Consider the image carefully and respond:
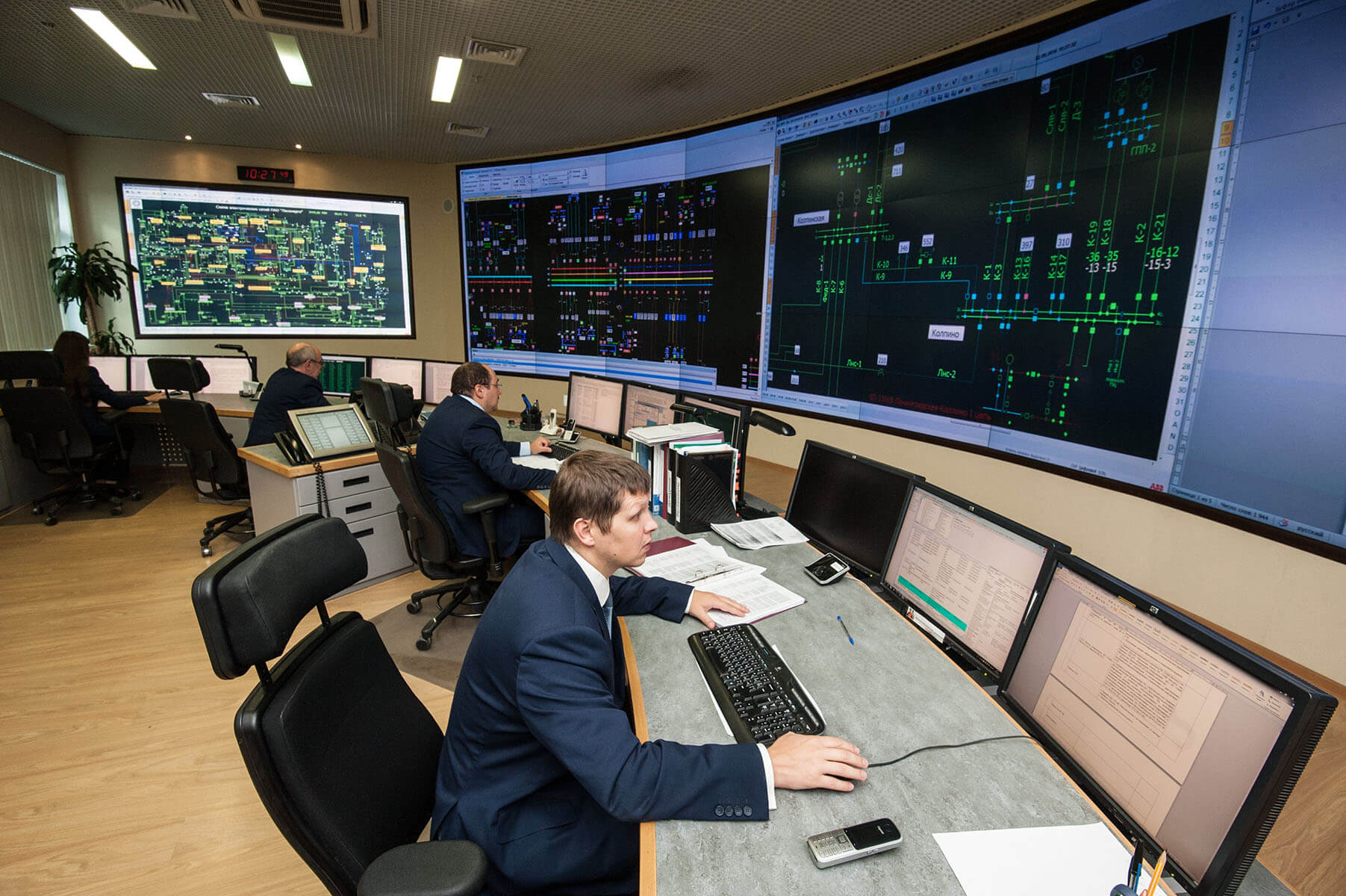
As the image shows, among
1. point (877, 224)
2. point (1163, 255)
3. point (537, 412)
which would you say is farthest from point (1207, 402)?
point (537, 412)

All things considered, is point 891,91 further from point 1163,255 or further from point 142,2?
point 142,2

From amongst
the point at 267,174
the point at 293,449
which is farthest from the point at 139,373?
the point at 293,449

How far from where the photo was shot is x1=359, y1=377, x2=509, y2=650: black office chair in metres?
2.61

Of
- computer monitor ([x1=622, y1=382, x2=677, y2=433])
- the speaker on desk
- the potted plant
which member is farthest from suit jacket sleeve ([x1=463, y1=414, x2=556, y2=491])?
the potted plant

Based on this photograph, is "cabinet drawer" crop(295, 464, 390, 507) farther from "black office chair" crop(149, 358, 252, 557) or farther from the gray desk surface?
the gray desk surface

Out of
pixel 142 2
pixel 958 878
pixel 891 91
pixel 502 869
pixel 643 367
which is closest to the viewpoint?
pixel 958 878

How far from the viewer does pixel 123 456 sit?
4.59m

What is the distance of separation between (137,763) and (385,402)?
2249 millimetres

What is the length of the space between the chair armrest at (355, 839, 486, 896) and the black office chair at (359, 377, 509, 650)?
1810 millimetres

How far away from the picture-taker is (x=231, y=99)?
4938 mm

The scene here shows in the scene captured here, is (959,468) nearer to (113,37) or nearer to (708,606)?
(708,606)

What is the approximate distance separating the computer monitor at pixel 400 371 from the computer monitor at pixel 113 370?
200cm

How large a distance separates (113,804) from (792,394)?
4.27 metres

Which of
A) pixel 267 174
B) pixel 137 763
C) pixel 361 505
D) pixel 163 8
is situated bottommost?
pixel 137 763
